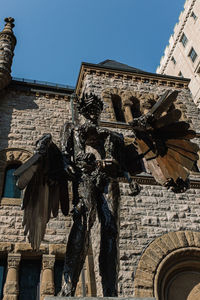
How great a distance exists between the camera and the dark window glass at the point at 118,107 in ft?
40.9

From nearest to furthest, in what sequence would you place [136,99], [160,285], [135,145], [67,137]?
[67,137] → [135,145] → [160,285] → [136,99]

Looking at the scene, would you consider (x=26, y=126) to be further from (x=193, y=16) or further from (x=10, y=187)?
(x=193, y=16)

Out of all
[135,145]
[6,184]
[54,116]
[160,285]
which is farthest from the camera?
[54,116]

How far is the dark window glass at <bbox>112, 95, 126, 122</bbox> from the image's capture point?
1246cm

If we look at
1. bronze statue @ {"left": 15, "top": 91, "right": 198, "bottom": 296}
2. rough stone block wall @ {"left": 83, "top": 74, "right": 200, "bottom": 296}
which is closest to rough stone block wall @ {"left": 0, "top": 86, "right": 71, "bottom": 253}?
rough stone block wall @ {"left": 83, "top": 74, "right": 200, "bottom": 296}

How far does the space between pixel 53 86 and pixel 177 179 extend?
11.2m

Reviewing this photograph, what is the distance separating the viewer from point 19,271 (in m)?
7.20

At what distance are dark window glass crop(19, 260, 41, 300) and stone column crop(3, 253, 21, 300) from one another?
30cm

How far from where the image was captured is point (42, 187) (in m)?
3.50

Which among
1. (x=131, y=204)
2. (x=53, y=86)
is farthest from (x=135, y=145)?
(x=53, y=86)

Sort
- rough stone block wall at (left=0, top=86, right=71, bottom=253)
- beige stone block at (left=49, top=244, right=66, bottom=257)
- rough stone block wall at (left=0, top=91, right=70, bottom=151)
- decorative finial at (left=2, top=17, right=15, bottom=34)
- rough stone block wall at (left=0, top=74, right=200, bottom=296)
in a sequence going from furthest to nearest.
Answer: decorative finial at (left=2, top=17, right=15, bottom=34), rough stone block wall at (left=0, top=91, right=70, bottom=151), rough stone block wall at (left=0, top=86, right=71, bottom=253), beige stone block at (left=49, top=244, right=66, bottom=257), rough stone block wall at (left=0, top=74, right=200, bottom=296)

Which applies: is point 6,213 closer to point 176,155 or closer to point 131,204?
point 131,204

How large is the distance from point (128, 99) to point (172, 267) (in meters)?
7.49

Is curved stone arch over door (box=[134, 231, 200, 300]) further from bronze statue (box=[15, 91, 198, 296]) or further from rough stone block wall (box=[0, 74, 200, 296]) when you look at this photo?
bronze statue (box=[15, 91, 198, 296])
